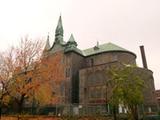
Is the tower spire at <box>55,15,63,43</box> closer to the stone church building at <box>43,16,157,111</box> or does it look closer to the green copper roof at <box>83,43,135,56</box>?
the stone church building at <box>43,16,157,111</box>

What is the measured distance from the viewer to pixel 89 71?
4941 centimetres

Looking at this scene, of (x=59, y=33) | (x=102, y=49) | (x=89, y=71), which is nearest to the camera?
(x=89, y=71)

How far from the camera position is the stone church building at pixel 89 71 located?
4609 cm

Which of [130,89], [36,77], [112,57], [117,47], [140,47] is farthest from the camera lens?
[140,47]

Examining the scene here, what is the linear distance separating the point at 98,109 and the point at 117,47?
23.7 metres

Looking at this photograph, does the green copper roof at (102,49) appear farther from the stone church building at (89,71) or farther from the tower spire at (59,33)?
the tower spire at (59,33)

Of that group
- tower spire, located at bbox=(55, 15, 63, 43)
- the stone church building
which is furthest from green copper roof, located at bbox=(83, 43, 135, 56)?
tower spire, located at bbox=(55, 15, 63, 43)

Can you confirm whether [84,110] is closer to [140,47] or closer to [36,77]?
[36,77]

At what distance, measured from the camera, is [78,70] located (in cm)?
5438

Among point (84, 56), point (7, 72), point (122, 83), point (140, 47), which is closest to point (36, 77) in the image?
point (7, 72)

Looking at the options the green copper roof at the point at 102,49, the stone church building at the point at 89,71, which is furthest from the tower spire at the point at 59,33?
the green copper roof at the point at 102,49

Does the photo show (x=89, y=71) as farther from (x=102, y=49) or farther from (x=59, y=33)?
(x=59, y=33)

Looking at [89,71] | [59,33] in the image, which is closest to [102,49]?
[89,71]

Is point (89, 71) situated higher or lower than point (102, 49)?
lower
